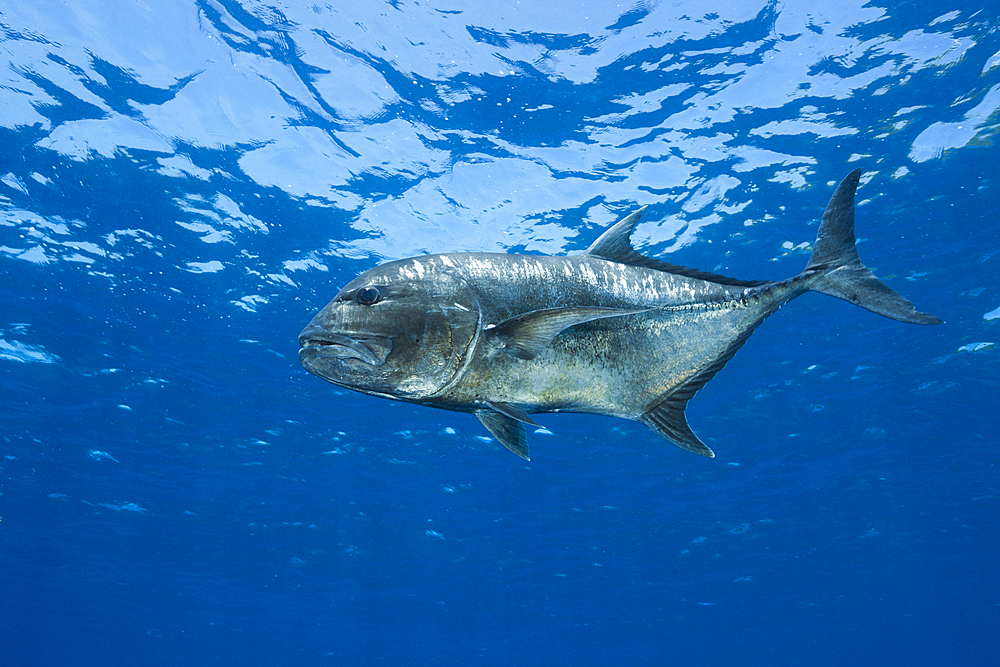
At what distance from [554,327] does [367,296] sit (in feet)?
2.44

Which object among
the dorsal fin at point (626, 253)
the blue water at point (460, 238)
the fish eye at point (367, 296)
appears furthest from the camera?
the blue water at point (460, 238)

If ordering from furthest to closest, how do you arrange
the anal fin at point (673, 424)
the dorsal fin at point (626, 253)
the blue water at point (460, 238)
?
the blue water at point (460, 238), the dorsal fin at point (626, 253), the anal fin at point (673, 424)

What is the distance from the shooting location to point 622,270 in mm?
2270

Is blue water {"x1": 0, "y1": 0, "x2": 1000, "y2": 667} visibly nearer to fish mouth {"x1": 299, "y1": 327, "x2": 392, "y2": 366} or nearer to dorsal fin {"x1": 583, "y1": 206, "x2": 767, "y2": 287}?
dorsal fin {"x1": 583, "y1": 206, "x2": 767, "y2": 287}

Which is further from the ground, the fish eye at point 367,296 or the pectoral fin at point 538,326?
the fish eye at point 367,296

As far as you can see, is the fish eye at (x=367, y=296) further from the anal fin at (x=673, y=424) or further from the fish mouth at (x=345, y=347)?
the anal fin at (x=673, y=424)

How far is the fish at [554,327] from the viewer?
1895 mm

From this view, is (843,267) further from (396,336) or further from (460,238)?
(460,238)

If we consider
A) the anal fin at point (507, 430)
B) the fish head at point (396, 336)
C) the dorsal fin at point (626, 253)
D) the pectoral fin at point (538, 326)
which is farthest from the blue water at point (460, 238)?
the anal fin at point (507, 430)

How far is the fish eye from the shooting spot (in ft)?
6.54

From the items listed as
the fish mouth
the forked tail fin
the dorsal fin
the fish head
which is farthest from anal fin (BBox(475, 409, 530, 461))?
the forked tail fin

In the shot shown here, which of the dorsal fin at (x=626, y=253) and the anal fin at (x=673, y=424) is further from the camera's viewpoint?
the dorsal fin at (x=626, y=253)

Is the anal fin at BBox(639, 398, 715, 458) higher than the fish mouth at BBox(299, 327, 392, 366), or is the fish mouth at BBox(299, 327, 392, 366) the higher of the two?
the fish mouth at BBox(299, 327, 392, 366)

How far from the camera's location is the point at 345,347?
1899mm
